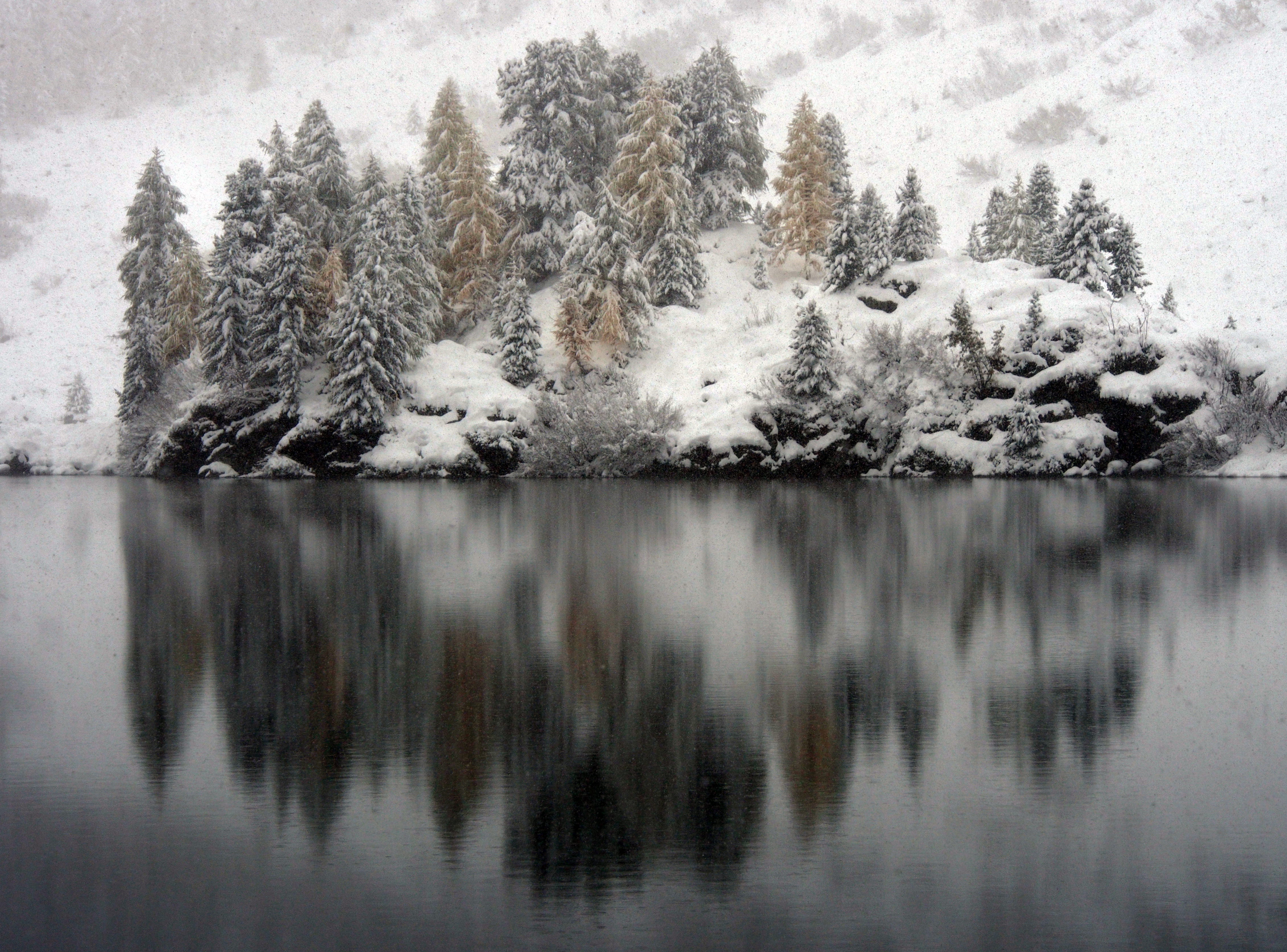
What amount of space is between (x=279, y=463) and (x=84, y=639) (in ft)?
117

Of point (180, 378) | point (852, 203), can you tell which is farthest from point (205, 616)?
point (852, 203)

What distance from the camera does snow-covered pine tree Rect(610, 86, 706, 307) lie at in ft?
166


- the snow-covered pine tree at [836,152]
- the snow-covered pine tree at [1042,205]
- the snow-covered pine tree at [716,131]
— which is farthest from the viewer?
the snow-covered pine tree at [836,152]

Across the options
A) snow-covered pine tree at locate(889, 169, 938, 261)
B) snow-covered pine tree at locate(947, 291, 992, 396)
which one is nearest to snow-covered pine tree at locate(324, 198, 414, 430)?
snow-covered pine tree at locate(947, 291, 992, 396)

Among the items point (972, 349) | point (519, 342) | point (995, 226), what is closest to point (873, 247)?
point (972, 349)

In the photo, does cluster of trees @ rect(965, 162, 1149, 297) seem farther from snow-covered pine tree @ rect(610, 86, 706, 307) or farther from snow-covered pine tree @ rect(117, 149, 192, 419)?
snow-covered pine tree @ rect(117, 149, 192, 419)

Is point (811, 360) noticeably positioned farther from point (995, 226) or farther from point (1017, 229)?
point (995, 226)

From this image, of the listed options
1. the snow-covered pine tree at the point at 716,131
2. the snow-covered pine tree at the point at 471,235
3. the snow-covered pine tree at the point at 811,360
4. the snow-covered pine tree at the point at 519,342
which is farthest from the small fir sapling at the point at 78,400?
the snow-covered pine tree at the point at 811,360

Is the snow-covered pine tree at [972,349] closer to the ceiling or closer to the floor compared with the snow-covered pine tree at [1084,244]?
closer to the floor

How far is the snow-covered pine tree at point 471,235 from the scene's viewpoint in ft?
170

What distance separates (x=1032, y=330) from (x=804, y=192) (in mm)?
16767

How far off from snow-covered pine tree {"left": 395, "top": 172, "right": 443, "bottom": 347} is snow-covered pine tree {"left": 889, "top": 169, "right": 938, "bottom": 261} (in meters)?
20.3

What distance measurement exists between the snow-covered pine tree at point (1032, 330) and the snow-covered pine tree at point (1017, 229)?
2375cm

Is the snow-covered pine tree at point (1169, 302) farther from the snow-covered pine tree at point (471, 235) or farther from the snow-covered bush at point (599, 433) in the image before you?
the snow-covered pine tree at point (471, 235)
